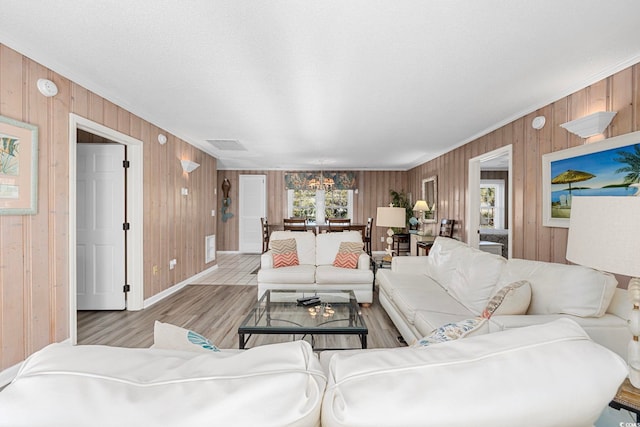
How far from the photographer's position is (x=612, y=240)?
1.04 metres

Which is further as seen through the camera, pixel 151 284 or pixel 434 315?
pixel 151 284

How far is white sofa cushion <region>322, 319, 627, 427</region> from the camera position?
581 millimetres

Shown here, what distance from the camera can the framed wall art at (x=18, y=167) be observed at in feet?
6.68

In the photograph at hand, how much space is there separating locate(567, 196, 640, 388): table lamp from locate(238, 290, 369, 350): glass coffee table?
1.36 m

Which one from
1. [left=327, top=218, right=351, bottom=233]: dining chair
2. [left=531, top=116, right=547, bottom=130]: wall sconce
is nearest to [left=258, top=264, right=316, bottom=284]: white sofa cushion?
[left=327, top=218, right=351, bottom=233]: dining chair

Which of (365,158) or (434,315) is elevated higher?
(365,158)

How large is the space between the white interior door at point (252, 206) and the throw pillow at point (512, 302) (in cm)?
696

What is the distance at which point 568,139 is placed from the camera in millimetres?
2854

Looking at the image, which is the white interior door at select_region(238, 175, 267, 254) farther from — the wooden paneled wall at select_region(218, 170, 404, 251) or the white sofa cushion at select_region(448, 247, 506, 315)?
the white sofa cushion at select_region(448, 247, 506, 315)

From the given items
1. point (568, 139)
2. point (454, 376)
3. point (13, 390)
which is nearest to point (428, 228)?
point (568, 139)

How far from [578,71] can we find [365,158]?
169 inches

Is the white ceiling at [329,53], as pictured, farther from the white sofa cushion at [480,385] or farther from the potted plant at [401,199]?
the potted plant at [401,199]

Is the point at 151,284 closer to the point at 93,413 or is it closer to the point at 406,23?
the point at 93,413

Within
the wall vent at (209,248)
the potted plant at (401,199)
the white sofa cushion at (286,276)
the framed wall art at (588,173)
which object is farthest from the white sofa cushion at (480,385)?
the potted plant at (401,199)
